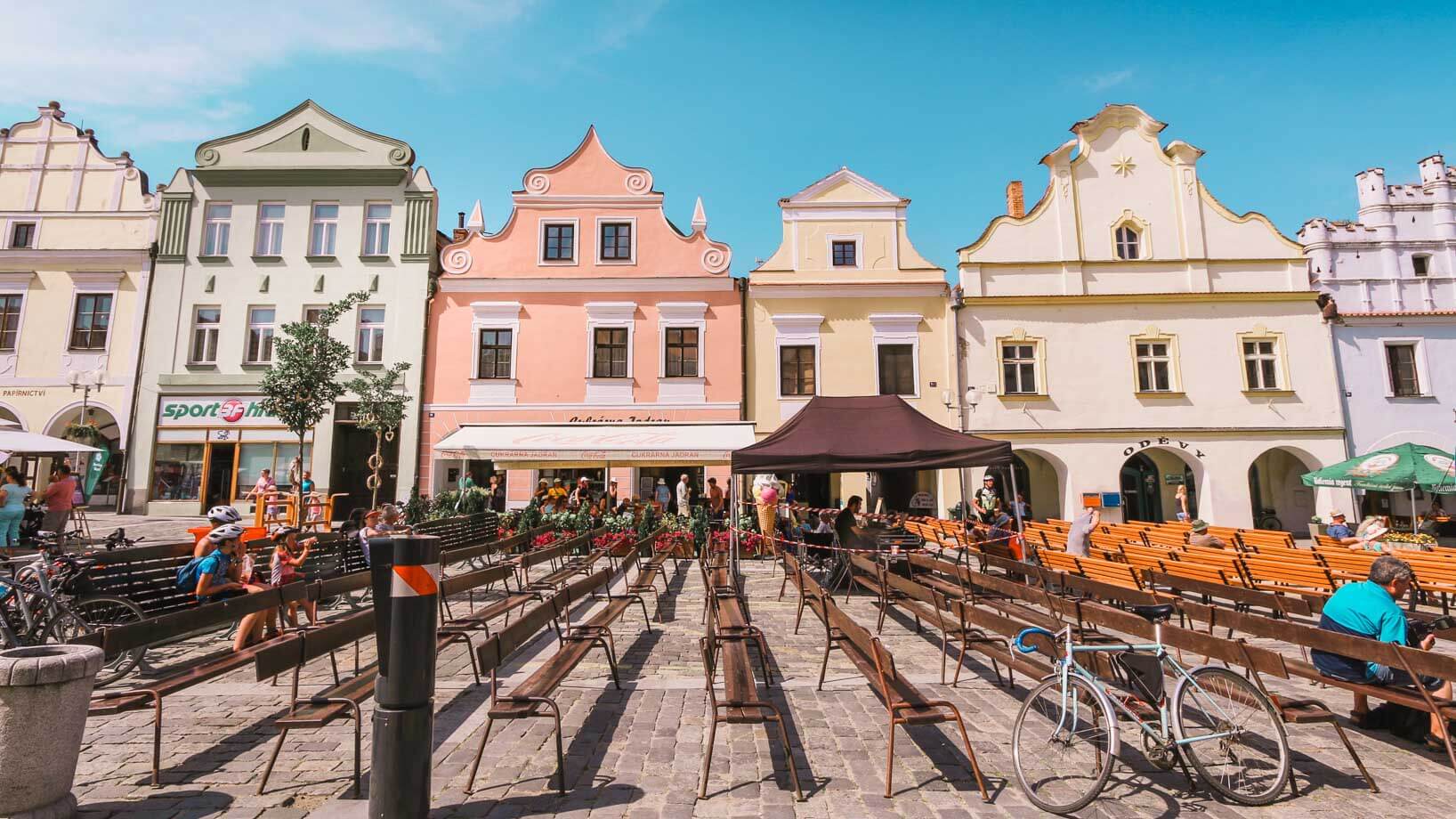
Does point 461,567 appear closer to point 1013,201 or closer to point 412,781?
point 412,781

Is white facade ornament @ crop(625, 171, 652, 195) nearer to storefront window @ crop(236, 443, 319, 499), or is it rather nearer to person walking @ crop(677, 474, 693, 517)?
person walking @ crop(677, 474, 693, 517)

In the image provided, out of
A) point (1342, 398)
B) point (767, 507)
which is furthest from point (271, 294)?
point (1342, 398)

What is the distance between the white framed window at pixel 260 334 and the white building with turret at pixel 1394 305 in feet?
94.1

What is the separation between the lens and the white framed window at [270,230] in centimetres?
2041

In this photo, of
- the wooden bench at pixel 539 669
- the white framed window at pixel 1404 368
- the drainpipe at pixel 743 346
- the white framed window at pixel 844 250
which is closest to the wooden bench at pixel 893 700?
the wooden bench at pixel 539 669

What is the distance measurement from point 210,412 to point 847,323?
17376 mm

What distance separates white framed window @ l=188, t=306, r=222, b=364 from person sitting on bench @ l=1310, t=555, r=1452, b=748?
2364 centimetres

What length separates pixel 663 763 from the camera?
3.81 metres

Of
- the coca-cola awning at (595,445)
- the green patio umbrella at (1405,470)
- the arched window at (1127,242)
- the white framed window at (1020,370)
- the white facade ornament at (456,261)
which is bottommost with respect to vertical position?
the green patio umbrella at (1405,470)

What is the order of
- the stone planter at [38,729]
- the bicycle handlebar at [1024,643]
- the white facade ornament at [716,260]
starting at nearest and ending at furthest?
the stone planter at [38,729], the bicycle handlebar at [1024,643], the white facade ornament at [716,260]

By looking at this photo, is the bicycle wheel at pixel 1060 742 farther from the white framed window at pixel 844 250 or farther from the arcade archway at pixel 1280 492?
the arcade archway at pixel 1280 492

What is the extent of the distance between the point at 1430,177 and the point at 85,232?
128 ft

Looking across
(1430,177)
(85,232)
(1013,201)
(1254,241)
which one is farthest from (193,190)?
(1430,177)

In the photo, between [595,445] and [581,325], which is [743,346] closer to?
[581,325]
